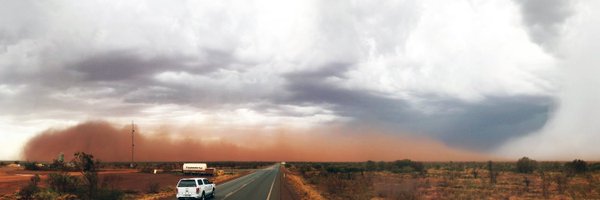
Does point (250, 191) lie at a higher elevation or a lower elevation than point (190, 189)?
lower

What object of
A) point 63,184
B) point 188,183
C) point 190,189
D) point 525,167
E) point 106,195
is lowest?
point 525,167

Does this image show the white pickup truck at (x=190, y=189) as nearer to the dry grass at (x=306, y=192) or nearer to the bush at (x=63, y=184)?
the dry grass at (x=306, y=192)

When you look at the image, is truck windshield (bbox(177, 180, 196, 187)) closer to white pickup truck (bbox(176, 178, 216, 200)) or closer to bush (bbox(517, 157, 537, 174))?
white pickup truck (bbox(176, 178, 216, 200))

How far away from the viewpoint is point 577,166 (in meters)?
85.2

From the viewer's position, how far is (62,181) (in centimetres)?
3744

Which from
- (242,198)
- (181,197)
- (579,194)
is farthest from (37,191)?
(579,194)

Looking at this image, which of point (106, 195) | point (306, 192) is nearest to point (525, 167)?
point (306, 192)

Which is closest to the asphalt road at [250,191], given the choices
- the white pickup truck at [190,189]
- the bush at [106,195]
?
the white pickup truck at [190,189]

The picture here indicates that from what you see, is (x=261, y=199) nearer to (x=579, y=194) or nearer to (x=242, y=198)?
(x=242, y=198)

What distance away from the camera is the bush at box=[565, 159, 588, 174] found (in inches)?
3259

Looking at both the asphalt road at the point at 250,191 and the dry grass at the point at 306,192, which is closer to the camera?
the asphalt road at the point at 250,191

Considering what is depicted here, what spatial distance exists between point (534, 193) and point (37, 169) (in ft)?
350

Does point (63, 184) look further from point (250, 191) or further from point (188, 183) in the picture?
point (250, 191)

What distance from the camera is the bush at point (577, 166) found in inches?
3259
